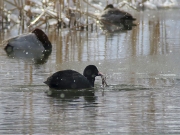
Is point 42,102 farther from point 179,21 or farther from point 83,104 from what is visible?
point 179,21

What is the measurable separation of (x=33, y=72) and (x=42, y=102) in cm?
311

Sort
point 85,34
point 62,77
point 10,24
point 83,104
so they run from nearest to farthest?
1. point 83,104
2. point 62,77
3. point 85,34
4. point 10,24

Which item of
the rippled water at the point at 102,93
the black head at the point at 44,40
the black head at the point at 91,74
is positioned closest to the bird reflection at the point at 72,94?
the rippled water at the point at 102,93

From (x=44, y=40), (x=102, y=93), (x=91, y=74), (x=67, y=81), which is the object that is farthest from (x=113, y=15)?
(x=102, y=93)

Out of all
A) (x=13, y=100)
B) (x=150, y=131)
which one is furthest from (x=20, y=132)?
(x=13, y=100)

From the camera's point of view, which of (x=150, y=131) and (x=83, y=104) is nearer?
(x=150, y=131)

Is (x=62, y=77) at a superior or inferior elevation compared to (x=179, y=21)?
inferior

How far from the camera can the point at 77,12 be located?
69.2ft

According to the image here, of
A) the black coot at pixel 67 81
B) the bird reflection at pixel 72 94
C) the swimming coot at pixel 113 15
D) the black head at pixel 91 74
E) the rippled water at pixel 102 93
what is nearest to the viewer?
the rippled water at pixel 102 93

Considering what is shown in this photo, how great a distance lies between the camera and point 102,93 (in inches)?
406

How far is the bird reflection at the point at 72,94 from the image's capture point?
9.91m

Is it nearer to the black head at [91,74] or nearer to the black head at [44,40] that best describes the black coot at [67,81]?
the black head at [91,74]

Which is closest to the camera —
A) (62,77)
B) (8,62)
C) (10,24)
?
(62,77)

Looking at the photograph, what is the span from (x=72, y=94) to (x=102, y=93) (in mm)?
457
